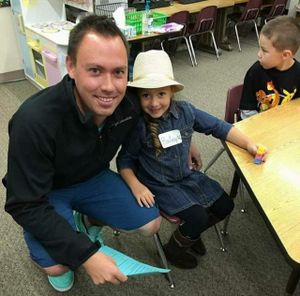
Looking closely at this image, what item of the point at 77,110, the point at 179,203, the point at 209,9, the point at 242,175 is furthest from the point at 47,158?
the point at 209,9

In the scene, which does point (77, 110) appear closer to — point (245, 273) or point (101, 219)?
point (101, 219)

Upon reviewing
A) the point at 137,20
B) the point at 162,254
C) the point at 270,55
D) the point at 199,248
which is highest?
the point at 270,55

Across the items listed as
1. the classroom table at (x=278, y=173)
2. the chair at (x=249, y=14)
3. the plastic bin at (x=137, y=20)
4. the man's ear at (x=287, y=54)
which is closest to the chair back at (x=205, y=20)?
the chair at (x=249, y=14)

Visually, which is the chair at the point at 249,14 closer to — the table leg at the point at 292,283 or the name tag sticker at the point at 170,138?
the name tag sticker at the point at 170,138

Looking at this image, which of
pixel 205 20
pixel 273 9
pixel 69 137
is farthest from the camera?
pixel 273 9

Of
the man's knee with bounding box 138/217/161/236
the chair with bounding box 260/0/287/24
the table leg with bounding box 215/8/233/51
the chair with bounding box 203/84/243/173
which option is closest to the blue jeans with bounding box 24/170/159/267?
the man's knee with bounding box 138/217/161/236

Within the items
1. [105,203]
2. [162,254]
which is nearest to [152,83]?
[105,203]

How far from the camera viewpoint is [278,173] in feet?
4.02

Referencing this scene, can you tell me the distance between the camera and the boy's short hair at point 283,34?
1.78 m

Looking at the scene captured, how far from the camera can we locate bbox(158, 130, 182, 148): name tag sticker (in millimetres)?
1448

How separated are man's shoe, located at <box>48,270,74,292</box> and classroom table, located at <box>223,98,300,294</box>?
910 millimetres

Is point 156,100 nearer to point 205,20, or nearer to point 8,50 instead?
point 8,50

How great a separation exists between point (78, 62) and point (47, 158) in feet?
1.15

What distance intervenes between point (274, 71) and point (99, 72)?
115cm
